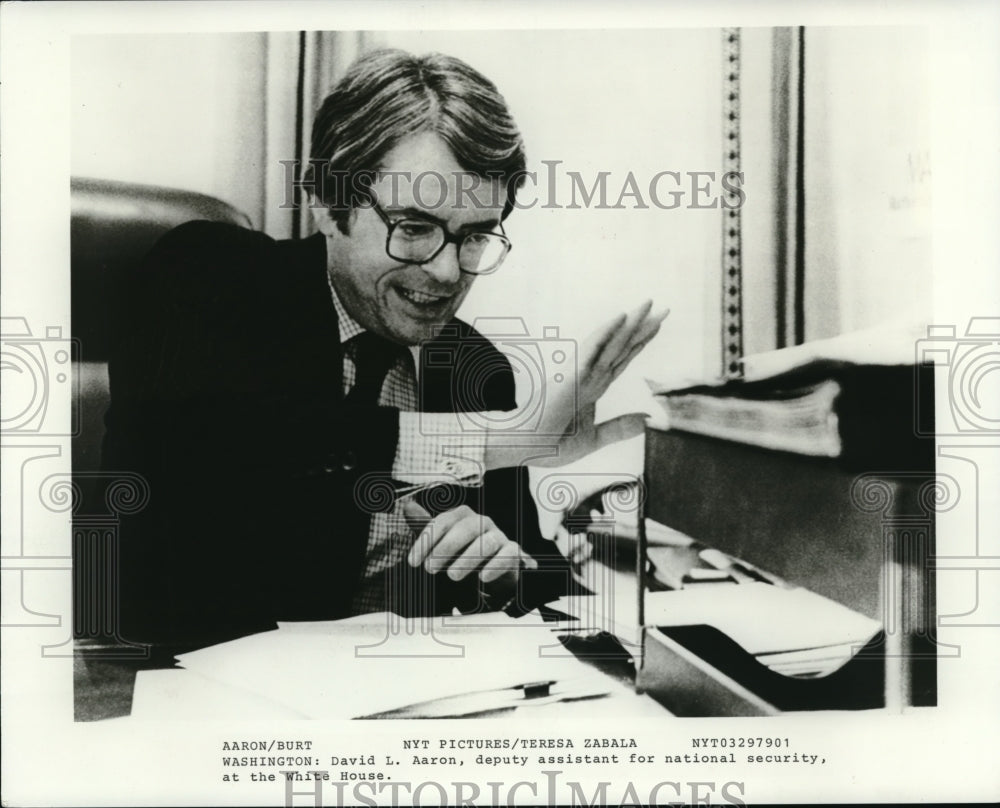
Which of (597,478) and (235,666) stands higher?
(597,478)

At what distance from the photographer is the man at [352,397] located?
130 cm

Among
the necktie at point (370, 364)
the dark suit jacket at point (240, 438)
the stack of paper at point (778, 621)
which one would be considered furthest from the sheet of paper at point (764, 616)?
the necktie at point (370, 364)

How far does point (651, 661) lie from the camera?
1326mm

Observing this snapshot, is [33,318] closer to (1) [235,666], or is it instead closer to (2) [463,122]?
(1) [235,666]

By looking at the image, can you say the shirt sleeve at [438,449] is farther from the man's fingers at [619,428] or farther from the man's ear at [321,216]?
the man's ear at [321,216]

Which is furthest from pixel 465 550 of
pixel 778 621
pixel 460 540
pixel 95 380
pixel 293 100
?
pixel 293 100

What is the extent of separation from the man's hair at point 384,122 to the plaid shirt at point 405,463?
0.92 ft

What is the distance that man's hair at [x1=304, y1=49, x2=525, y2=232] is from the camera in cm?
132

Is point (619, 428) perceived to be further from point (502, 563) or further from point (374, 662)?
point (374, 662)

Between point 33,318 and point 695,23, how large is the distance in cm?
116

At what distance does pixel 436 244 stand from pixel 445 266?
0.13 feet

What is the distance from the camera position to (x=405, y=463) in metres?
1.32

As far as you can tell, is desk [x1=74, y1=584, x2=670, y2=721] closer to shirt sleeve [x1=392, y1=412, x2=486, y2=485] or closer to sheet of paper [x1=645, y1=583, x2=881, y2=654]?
sheet of paper [x1=645, y1=583, x2=881, y2=654]

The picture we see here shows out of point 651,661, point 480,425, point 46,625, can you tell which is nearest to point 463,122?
point 480,425
